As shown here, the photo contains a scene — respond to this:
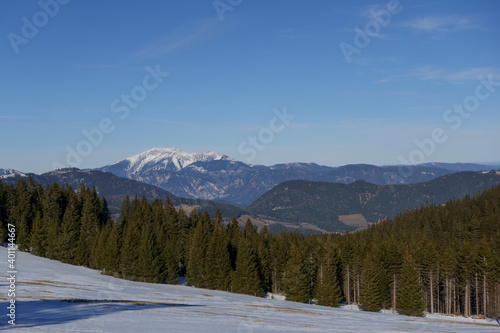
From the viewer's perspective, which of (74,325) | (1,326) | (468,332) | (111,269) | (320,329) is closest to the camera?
(1,326)

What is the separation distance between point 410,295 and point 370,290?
7.26 meters

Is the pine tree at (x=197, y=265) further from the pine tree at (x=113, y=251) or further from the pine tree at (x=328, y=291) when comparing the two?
the pine tree at (x=328, y=291)

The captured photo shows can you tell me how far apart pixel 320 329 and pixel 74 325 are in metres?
18.4

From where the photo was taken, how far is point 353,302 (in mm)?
91562

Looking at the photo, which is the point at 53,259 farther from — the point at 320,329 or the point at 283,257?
the point at 320,329

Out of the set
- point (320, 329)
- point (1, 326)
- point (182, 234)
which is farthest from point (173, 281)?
point (1, 326)

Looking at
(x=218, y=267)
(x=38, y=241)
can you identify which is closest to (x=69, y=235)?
(x=38, y=241)

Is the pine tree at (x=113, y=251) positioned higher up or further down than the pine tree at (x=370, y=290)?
higher up

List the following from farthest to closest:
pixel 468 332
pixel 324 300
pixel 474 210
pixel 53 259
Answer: pixel 474 210 < pixel 53 259 < pixel 324 300 < pixel 468 332

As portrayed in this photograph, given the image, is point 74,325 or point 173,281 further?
point 173,281

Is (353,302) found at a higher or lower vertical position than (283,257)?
lower

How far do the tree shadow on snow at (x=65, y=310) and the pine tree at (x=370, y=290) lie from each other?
5163 centimetres

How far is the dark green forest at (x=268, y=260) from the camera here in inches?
3088

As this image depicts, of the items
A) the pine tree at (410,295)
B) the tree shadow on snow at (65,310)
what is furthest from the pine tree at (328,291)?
the tree shadow on snow at (65,310)
